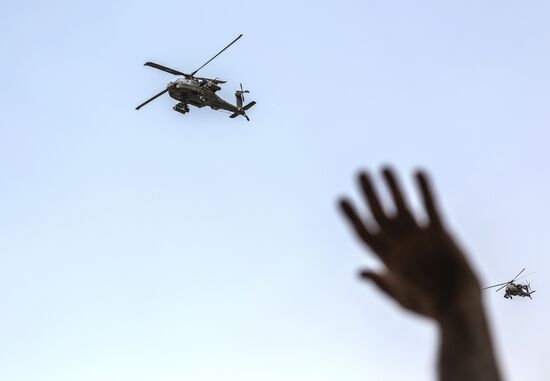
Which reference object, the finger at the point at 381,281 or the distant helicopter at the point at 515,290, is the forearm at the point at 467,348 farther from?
the distant helicopter at the point at 515,290

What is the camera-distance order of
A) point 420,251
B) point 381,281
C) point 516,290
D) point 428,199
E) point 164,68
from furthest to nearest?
1. point 516,290
2. point 164,68
3. point 381,281
4. point 420,251
5. point 428,199

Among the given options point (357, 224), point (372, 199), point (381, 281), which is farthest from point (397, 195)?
point (381, 281)

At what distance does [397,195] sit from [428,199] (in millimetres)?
126

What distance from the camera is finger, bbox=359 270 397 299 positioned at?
260cm

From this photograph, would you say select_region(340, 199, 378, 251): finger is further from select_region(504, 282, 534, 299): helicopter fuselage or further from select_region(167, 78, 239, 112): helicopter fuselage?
select_region(504, 282, 534, 299): helicopter fuselage

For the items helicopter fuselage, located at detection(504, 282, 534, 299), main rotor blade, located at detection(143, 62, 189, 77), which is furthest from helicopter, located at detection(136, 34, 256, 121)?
helicopter fuselage, located at detection(504, 282, 534, 299)

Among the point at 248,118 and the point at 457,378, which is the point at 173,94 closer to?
the point at 248,118

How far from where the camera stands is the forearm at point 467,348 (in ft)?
7.40

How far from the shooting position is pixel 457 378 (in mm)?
2322

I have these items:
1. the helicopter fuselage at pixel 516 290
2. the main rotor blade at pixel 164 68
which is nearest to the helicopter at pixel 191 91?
the main rotor blade at pixel 164 68

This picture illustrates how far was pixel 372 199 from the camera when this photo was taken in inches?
93.9

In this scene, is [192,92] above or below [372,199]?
above

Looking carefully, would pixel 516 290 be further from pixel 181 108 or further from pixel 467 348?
pixel 467 348

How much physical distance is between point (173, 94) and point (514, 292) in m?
31.1
